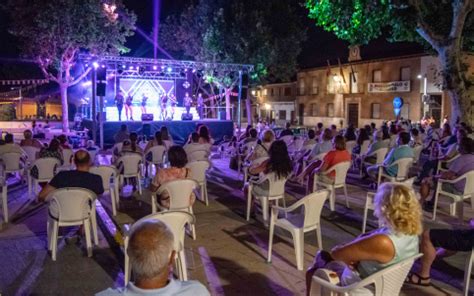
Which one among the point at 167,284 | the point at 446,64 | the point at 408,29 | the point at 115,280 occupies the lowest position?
the point at 115,280

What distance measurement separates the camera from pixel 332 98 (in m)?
36.5

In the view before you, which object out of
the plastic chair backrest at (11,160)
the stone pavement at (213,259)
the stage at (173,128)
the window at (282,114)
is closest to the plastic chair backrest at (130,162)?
the stone pavement at (213,259)

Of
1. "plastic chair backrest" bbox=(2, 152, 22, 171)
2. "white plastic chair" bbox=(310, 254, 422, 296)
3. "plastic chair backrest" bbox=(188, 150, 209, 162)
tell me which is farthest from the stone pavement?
"plastic chair backrest" bbox=(188, 150, 209, 162)

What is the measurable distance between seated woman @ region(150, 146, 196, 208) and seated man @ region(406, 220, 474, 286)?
2.64 m

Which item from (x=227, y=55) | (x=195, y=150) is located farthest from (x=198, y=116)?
(x=195, y=150)

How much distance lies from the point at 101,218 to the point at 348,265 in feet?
14.2

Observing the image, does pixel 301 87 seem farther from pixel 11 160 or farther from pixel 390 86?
pixel 11 160

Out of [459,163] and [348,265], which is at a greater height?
[459,163]

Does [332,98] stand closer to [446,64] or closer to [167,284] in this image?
[446,64]

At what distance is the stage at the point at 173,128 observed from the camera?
17859mm

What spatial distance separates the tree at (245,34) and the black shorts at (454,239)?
20069 mm

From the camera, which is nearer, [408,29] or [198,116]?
[408,29]

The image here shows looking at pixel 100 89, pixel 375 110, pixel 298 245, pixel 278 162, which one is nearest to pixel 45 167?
pixel 278 162

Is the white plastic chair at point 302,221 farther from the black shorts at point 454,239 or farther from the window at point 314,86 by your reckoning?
the window at point 314,86
